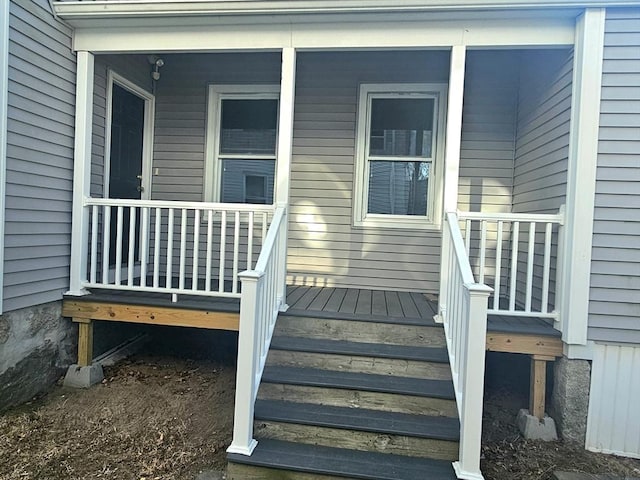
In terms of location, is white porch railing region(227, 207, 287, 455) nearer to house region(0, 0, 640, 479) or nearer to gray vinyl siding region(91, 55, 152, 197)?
house region(0, 0, 640, 479)

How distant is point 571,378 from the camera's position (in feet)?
9.84

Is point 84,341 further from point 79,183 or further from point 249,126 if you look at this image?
point 249,126

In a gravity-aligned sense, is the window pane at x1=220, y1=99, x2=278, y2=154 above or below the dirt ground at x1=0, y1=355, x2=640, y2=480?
above

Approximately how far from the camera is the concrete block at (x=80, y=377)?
11.7 ft

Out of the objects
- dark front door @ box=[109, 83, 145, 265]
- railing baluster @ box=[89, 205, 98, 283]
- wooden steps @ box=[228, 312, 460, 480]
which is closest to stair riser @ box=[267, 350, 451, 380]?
wooden steps @ box=[228, 312, 460, 480]

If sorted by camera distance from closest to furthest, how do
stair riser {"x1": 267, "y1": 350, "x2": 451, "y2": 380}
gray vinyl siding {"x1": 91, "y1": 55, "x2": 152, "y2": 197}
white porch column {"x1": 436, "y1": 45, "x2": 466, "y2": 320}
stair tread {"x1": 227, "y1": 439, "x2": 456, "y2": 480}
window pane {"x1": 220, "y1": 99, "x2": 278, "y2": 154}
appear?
stair tread {"x1": 227, "y1": 439, "x2": 456, "y2": 480} < stair riser {"x1": 267, "y1": 350, "x2": 451, "y2": 380} < white porch column {"x1": 436, "y1": 45, "x2": 466, "y2": 320} < gray vinyl siding {"x1": 91, "y1": 55, "x2": 152, "y2": 197} < window pane {"x1": 220, "y1": 99, "x2": 278, "y2": 154}

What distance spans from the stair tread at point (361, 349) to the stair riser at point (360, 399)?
286mm

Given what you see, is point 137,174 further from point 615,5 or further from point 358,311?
point 615,5

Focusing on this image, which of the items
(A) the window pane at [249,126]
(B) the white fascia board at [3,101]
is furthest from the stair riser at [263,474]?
(A) the window pane at [249,126]

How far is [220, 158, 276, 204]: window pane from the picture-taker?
4.77m

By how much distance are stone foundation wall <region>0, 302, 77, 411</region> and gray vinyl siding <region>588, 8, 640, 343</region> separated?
4.16 m

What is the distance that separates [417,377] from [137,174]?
3631 mm

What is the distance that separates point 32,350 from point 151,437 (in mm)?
Answer: 1294

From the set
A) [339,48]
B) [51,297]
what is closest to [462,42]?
[339,48]
